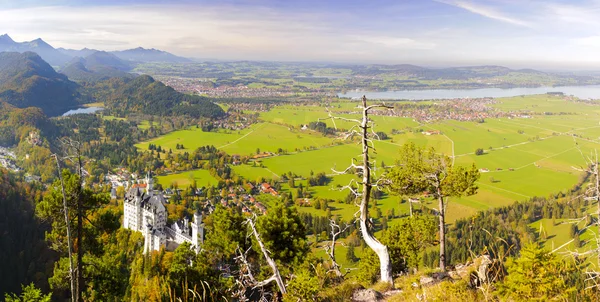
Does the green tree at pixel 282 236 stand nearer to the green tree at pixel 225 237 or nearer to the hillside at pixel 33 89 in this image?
the green tree at pixel 225 237

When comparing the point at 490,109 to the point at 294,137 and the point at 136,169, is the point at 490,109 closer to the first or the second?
the point at 294,137

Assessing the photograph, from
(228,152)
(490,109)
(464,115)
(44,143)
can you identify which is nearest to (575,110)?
(490,109)

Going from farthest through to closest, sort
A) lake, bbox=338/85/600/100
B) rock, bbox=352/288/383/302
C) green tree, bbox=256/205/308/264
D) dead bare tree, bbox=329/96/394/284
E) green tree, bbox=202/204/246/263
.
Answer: lake, bbox=338/85/600/100
green tree, bbox=202/204/246/263
green tree, bbox=256/205/308/264
rock, bbox=352/288/383/302
dead bare tree, bbox=329/96/394/284

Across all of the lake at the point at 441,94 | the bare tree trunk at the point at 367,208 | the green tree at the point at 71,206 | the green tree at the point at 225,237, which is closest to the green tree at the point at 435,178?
the bare tree trunk at the point at 367,208

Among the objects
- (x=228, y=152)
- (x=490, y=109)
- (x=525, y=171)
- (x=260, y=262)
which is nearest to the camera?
(x=260, y=262)

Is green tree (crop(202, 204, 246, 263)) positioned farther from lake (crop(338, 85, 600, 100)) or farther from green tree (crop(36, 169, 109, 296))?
lake (crop(338, 85, 600, 100))

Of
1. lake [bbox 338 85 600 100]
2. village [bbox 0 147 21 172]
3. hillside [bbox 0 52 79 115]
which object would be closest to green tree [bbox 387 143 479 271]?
village [bbox 0 147 21 172]

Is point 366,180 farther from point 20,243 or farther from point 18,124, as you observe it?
point 18,124
